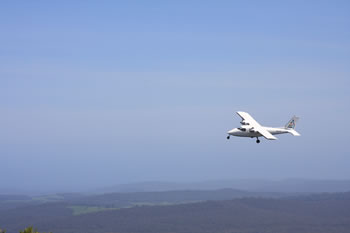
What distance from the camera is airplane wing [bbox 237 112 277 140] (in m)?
73.9

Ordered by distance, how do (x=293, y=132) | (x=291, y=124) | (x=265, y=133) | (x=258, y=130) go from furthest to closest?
(x=291, y=124) < (x=293, y=132) < (x=258, y=130) < (x=265, y=133)

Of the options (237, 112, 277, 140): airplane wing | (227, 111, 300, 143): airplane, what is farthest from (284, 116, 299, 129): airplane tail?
(237, 112, 277, 140): airplane wing

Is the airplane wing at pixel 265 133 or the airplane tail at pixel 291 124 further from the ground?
the airplane tail at pixel 291 124

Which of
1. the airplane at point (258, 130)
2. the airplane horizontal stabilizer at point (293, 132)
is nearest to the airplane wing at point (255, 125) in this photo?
the airplane at point (258, 130)

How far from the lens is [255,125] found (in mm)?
79562

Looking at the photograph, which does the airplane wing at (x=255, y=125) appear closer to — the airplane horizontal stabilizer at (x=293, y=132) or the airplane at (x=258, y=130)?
the airplane at (x=258, y=130)

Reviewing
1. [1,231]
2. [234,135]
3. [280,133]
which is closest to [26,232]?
[1,231]

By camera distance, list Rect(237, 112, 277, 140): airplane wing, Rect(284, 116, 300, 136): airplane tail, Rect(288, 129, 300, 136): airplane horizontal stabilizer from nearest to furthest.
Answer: Rect(237, 112, 277, 140): airplane wing
Rect(288, 129, 300, 136): airplane horizontal stabilizer
Rect(284, 116, 300, 136): airplane tail

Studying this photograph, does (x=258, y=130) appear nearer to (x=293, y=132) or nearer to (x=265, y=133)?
(x=265, y=133)

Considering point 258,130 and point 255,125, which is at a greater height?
point 255,125

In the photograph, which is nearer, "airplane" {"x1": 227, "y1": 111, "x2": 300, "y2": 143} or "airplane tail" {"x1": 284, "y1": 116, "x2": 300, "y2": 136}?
"airplane" {"x1": 227, "y1": 111, "x2": 300, "y2": 143}

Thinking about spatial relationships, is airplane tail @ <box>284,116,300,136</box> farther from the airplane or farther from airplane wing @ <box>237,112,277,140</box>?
airplane wing @ <box>237,112,277,140</box>

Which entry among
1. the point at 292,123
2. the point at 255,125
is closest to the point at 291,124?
the point at 292,123

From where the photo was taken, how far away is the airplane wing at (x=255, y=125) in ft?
243
